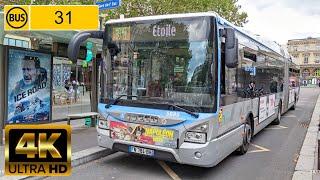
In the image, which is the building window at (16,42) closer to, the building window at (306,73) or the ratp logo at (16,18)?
the ratp logo at (16,18)

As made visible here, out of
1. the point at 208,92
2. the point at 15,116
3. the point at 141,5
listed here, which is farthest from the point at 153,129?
the point at 141,5

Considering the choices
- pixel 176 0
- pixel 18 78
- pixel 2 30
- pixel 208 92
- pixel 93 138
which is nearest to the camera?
pixel 208 92

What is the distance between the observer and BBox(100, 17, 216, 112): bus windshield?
20.8ft

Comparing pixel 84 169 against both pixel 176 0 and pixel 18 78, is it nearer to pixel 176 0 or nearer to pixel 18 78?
pixel 18 78

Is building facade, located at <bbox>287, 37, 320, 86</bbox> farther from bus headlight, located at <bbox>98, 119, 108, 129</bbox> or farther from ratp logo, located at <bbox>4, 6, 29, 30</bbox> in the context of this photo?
bus headlight, located at <bbox>98, 119, 108, 129</bbox>

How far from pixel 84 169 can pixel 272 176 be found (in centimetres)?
346

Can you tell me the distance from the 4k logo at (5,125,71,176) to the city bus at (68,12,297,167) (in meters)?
3.23

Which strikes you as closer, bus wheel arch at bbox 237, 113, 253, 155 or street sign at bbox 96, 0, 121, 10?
bus wheel arch at bbox 237, 113, 253, 155

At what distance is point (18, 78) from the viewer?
8828 mm

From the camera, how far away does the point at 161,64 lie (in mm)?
6684

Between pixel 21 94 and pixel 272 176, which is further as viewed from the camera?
pixel 21 94

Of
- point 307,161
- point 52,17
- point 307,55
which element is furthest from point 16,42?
point 307,55

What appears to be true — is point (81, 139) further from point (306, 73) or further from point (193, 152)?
point (306, 73)

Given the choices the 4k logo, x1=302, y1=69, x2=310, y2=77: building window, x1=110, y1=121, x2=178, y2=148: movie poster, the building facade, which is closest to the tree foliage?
x1=110, y1=121, x2=178, y2=148: movie poster
